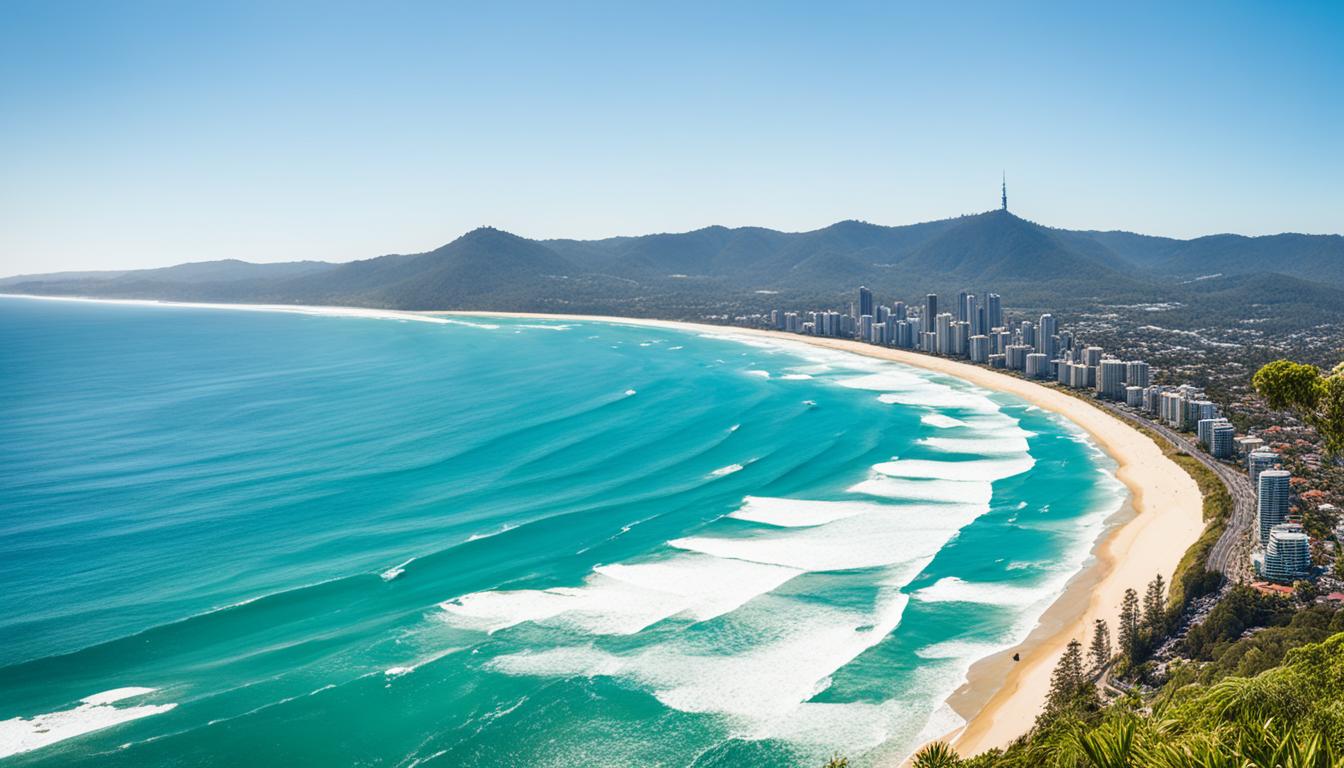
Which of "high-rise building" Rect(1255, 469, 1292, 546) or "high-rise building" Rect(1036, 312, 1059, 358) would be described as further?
"high-rise building" Rect(1036, 312, 1059, 358)

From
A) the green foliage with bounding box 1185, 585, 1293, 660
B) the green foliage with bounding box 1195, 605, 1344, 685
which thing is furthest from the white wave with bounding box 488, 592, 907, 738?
the green foliage with bounding box 1195, 605, 1344, 685

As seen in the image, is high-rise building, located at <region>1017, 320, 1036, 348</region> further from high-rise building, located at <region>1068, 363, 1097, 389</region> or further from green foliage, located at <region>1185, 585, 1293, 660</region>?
green foliage, located at <region>1185, 585, 1293, 660</region>

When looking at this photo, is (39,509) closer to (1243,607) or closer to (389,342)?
(1243,607)

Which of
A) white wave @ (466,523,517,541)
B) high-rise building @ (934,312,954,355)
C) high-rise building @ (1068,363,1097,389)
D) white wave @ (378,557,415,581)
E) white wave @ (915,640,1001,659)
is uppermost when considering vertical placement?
high-rise building @ (934,312,954,355)

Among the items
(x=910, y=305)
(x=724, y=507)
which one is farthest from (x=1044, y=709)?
(x=910, y=305)

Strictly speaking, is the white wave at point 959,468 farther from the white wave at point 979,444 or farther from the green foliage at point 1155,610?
the green foliage at point 1155,610

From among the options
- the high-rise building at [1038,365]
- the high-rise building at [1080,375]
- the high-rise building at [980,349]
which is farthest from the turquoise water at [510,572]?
the high-rise building at [980,349]
